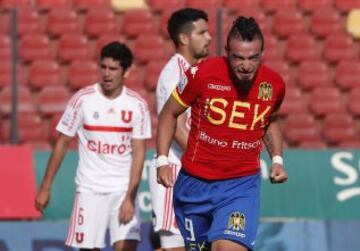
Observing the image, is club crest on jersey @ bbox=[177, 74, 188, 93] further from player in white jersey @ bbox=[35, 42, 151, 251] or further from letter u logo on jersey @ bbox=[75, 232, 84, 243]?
letter u logo on jersey @ bbox=[75, 232, 84, 243]

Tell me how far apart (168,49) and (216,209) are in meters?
8.31

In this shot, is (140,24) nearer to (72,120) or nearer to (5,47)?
(5,47)

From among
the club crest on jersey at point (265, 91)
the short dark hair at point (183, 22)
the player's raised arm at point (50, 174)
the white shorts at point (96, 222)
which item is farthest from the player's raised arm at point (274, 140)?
the player's raised arm at point (50, 174)

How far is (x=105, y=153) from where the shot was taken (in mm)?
9336

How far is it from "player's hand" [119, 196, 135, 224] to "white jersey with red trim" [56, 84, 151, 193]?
8.3 inches

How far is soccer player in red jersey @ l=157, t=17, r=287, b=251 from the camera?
7.27 m

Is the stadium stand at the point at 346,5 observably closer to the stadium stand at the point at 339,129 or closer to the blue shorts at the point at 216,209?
the stadium stand at the point at 339,129

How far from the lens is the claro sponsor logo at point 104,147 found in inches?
367

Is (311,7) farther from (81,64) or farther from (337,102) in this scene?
(81,64)

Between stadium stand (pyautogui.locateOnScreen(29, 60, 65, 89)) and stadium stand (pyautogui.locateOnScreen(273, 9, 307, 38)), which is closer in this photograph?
stadium stand (pyautogui.locateOnScreen(29, 60, 65, 89))

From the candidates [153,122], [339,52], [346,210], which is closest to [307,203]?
[346,210]

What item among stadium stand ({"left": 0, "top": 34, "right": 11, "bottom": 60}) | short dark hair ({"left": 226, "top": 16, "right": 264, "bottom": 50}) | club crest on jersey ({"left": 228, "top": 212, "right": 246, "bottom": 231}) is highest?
stadium stand ({"left": 0, "top": 34, "right": 11, "bottom": 60})

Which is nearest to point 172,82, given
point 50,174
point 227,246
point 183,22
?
point 183,22

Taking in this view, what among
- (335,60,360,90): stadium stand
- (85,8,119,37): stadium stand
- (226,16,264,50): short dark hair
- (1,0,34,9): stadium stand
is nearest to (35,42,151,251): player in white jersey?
(226,16,264,50): short dark hair
